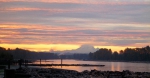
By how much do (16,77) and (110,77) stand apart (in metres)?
26.7

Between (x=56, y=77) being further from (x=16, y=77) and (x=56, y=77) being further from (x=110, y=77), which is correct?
(x=16, y=77)

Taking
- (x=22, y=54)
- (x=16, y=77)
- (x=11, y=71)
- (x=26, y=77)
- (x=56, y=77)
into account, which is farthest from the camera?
(x=22, y=54)

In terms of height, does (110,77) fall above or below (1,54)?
below

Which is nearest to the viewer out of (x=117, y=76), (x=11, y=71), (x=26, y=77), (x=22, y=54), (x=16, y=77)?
(x=11, y=71)

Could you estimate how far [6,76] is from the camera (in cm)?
1812

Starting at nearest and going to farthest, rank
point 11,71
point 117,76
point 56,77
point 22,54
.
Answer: point 11,71
point 56,77
point 117,76
point 22,54

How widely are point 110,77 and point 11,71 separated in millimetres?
28023

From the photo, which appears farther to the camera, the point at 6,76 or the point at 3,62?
the point at 3,62

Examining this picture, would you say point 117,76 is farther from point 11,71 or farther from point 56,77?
point 11,71

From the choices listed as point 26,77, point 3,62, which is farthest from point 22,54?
point 26,77

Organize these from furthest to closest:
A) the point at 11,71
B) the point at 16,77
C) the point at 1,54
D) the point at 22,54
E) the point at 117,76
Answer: the point at 22,54, the point at 1,54, the point at 117,76, the point at 16,77, the point at 11,71

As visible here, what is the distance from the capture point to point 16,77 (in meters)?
19.3

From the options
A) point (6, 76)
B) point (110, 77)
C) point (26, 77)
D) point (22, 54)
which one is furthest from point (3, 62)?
point (22, 54)

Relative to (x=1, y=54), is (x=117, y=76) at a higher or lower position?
lower
